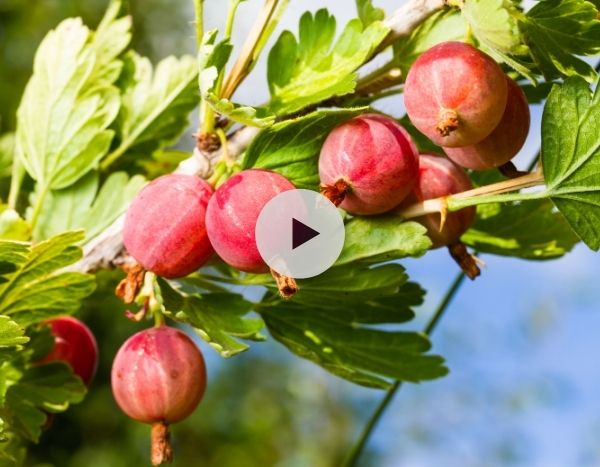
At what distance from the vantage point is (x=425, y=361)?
0.75 metres

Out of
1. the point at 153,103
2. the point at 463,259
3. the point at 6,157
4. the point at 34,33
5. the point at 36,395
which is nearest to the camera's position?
the point at 463,259

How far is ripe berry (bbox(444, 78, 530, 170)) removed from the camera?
22.8 inches

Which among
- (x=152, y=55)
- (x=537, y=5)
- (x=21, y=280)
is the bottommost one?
(x=152, y=55)

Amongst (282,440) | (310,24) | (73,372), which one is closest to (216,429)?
(282,440)

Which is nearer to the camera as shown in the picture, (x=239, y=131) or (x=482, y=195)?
(x=482, y=195)

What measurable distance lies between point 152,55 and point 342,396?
5.59 ft

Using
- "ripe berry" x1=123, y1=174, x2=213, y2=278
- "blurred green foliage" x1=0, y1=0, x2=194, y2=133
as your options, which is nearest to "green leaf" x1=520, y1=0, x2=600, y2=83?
"ripe berry" x1=123, y1=174, x2=213, y2=278

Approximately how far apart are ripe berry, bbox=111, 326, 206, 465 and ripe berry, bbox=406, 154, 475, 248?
20cm

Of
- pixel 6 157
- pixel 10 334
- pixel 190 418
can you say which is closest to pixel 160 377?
pixel 10 334

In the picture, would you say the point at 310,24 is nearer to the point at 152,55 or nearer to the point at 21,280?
the point at 21,280

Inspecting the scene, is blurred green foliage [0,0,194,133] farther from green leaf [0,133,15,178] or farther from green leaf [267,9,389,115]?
green leaf [267,9,389,115]

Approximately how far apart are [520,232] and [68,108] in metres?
0.43

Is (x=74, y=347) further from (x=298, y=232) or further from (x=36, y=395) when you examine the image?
(x=298, y=232)

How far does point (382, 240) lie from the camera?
59 cm
